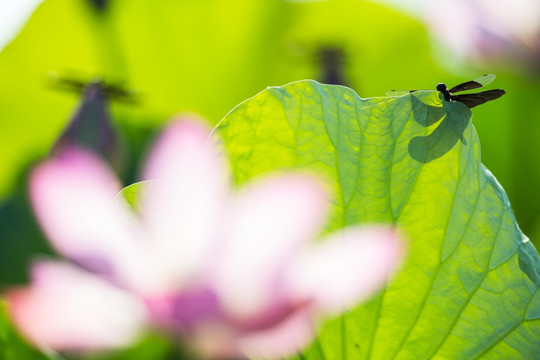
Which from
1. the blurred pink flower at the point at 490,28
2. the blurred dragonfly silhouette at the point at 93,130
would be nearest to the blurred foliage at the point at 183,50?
the blurred pink flower at the point at 490,28

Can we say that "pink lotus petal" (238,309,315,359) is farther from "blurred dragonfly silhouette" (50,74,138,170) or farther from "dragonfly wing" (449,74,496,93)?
"blurred dragonfly silhouette" (50,74,138,170)

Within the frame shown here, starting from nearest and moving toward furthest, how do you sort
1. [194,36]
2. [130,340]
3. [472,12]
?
[130,340] → [472,12] → [194,36]

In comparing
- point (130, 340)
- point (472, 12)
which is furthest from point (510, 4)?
point (130, 340)

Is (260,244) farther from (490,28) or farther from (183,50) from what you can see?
(183,50)

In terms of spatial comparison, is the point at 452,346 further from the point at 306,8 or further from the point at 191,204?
the point at 306,8

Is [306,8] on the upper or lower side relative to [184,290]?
upper

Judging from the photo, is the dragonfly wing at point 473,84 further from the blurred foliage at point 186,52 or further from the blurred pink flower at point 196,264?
the blurred foliage at point 186,52
